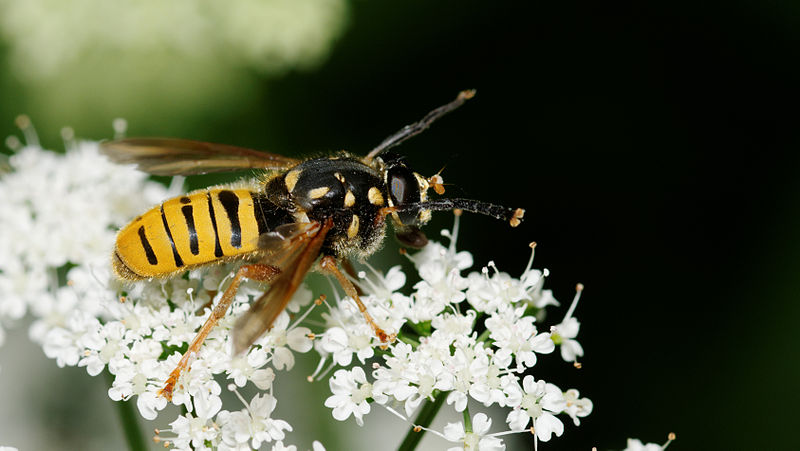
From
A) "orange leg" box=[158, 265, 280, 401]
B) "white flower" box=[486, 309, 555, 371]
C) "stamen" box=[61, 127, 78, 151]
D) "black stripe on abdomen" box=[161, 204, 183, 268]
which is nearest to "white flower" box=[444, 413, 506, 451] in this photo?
"white flower" box=[486, 309, 555, 371]

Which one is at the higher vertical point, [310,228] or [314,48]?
[314,48]

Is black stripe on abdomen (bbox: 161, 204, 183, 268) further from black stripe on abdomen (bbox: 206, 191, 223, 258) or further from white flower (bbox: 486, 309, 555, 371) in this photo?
white flower (bbox: 486, 309, 555, 371)

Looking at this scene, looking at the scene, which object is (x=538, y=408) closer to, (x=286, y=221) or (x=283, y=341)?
(x=283, y=341)

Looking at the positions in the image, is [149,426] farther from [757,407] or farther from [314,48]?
[757,407]

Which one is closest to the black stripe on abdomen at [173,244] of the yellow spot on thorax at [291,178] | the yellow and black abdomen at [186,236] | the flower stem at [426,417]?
the yellow and black abdomen at [186,236]

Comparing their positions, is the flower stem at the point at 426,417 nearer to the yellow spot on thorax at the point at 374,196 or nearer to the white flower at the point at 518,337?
the white flower at the point at 518,337

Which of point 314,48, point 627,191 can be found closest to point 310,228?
point 314,48

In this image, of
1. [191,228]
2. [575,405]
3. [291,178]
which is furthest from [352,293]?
[575,405]
